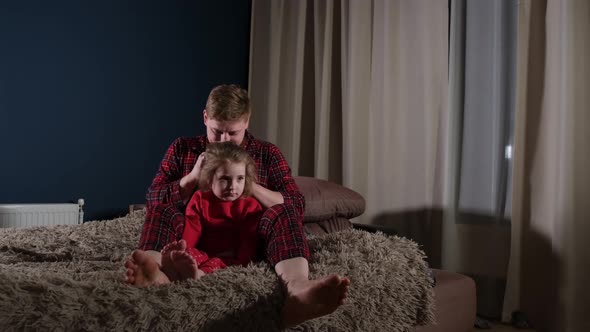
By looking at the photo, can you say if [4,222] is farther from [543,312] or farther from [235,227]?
[543,312]

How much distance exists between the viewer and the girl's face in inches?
55.4

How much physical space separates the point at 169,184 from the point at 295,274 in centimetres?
54

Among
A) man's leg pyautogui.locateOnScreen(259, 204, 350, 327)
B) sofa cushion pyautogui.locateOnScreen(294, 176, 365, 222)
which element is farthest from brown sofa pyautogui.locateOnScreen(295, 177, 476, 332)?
man's leg pyautogui.locateOnScreen(259, 204, 350, 327)

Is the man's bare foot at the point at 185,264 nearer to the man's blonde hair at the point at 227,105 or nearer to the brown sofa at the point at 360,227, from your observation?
the man's blonde hair at the point at 227,105

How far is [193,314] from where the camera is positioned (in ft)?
3.35

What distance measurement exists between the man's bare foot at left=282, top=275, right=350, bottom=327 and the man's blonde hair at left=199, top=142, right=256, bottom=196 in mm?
406

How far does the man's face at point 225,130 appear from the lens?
5.07ft

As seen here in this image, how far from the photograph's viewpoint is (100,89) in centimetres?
301

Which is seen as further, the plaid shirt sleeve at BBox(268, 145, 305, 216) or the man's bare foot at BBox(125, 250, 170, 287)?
the plaid shirt sleeve at BBox(268, 145, 305, 216)

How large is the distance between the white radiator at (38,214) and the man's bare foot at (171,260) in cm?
180

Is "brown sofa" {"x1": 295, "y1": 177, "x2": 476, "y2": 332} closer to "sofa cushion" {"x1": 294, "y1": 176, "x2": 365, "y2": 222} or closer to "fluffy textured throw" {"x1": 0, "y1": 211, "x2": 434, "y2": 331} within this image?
"sofa cushion" {"x1": 294, "y1": 176, "x2": 365, "y2": 222}

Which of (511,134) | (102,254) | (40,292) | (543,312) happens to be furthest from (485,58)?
(40,292)

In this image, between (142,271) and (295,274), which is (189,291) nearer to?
(142,271)

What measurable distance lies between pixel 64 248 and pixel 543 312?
1.76 metres
